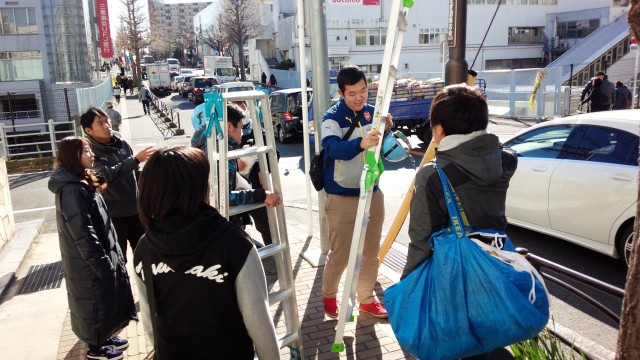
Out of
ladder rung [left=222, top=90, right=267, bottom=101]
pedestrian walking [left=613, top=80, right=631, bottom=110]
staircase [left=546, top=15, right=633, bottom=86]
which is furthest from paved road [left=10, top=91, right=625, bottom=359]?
staircase [left=546, top=15, right=633, bottom=86]

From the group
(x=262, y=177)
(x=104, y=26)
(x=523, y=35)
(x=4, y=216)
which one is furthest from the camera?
(x=104, y=26)

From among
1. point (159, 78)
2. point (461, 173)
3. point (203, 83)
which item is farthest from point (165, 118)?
point (159, 78)

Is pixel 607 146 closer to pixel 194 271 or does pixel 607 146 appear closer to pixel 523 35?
pixel 194 271

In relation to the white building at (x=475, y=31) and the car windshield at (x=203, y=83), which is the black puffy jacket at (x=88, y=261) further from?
the white building at (x=475, y=31)

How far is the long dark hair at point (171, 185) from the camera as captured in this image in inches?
73.3

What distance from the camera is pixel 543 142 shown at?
6297mm

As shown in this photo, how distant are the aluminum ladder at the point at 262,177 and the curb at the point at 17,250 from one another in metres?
3.75

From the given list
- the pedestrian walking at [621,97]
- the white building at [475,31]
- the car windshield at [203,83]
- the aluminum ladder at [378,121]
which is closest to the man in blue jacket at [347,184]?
the aluminum ladder at [378,121]

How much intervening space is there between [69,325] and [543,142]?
18.4ft

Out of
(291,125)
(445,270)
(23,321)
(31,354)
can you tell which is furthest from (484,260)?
(291,125)

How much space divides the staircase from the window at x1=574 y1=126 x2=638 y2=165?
98.4 ft

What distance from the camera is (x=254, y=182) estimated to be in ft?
15.0

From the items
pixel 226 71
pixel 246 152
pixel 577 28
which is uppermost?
pixel 577 28

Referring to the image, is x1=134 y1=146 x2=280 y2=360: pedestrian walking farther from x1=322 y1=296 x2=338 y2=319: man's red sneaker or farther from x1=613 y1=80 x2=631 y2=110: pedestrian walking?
x1=613 y1=80 x2=631 y2=110: pedestrian walking
